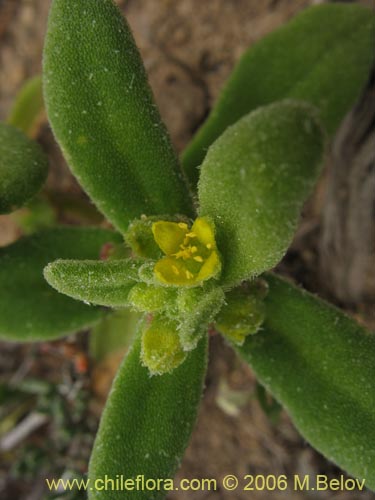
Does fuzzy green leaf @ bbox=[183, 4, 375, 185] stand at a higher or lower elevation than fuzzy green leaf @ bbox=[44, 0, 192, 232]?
lower

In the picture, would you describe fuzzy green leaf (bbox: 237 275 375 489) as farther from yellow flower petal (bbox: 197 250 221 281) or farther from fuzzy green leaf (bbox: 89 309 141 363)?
fuzzy green leaf (bbox: 89 309 141 363)

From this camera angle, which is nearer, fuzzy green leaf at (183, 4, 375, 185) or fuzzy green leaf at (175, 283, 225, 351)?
fuzzy green leaf at (175, 283, 225, 351)

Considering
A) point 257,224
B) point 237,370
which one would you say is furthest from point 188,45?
point 257,224

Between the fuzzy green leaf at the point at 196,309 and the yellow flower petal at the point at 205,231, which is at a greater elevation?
the yellow flower petal at the point at 205,231

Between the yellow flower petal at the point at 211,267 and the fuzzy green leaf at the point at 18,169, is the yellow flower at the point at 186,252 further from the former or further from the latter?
the fuzzy green leaf at the point at 18,169

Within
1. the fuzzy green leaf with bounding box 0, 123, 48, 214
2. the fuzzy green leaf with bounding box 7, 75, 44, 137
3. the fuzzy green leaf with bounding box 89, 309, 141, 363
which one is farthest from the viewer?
the fuzzy green leaf with bounding box 7, 75, 44, 137

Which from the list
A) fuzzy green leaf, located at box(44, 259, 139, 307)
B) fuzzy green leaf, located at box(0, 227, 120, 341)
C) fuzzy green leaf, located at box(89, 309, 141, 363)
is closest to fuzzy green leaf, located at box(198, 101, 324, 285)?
fuzzy green leaf, located at box(44, 259, 139, 307)

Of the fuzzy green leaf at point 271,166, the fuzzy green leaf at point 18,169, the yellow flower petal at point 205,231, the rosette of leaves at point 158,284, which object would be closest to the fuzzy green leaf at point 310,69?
the rosette of leaves at point 158,284
